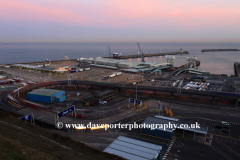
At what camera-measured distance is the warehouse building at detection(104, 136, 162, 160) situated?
1683 centimetres

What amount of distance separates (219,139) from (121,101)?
2064cm

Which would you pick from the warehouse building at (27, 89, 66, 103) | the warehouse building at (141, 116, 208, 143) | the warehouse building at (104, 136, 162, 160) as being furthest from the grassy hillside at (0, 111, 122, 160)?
the warehouse building at (27, 89, 66, 103)

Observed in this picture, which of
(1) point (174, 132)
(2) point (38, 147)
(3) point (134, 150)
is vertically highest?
(2) point (38, 147)

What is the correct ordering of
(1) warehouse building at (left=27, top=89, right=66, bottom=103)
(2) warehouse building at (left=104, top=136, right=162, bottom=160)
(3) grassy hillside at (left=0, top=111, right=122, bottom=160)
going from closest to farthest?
(3) grassy hillside at (left=0, top=111, right=122, bottom=160) < (2) warehouse building at (left=104, top=136, right=162, bottom=160) < (1) warehouse building at (left=27, top=89, right=66, bottom=103)

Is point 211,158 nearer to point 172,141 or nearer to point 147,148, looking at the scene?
point 172,141

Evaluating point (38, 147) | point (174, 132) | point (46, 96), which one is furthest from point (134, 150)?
point (46, 96)

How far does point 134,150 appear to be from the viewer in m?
17.8

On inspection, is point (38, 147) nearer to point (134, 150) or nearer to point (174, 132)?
point (134, 150)

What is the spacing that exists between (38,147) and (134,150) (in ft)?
30.7

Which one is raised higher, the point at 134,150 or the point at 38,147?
the point at 38,147

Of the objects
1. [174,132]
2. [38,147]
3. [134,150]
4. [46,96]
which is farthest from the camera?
[46,96]

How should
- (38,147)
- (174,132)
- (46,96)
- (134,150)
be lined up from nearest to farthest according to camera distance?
(38,147) < (134,150) < (174,132) < (46,96)

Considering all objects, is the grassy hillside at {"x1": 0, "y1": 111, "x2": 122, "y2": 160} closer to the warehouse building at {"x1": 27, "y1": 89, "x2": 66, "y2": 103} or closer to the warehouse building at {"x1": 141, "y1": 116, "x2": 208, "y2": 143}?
the warehouse building at {"x1": 141, "y1": 116, "x2": 208, "y2": 143}

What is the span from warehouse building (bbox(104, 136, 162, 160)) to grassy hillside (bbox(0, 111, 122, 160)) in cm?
140
